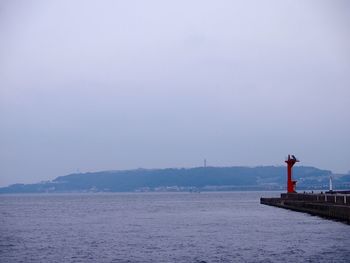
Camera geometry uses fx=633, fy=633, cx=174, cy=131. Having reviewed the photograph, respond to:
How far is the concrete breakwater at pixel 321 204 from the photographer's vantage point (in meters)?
49.7

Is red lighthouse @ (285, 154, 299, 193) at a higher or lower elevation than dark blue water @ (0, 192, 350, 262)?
higher

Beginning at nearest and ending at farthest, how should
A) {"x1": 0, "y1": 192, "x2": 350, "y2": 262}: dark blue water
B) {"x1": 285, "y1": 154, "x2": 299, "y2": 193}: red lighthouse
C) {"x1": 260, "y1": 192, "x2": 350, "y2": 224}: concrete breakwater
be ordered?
{"x1": 0, "y1": 192, "x2": 350, "y2": 262}: dark blue water < {"x1": 260, "y1": 192, "x2": 350, "y2": 224}: concrete breakwater < {"x1": 285, "y1": 154, "x2": 299, "y2": 193}: red lighthouse

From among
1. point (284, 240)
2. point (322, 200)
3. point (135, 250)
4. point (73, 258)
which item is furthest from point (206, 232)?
point (322, 200)

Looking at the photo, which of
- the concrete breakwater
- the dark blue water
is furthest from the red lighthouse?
the dark blue water

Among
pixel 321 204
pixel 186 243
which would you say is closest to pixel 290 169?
pixel 321 204

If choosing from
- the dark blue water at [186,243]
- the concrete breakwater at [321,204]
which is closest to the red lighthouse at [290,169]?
the concrete breakwater at [321,204]

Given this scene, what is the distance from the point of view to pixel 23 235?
45.6 m

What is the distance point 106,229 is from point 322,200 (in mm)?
26584

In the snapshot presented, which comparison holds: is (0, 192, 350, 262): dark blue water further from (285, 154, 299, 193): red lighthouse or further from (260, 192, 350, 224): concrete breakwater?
(285, 154, 299, 193): red lighthouse

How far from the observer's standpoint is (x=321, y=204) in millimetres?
58688

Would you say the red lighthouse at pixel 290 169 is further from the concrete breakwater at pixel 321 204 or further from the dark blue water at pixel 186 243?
the dark blue water at pixel 186 243

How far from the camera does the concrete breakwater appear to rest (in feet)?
163

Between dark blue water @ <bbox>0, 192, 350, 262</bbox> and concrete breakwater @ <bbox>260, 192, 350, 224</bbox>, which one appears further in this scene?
concrete breakwater @ <bbox>260, 192, 350, 224</bbox>

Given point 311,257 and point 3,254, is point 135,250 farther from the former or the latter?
point 311,257
